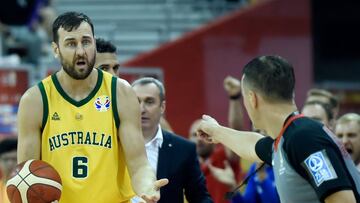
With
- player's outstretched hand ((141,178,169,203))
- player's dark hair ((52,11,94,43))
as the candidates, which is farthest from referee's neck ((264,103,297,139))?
player's dark hair ((52,11,94,43))

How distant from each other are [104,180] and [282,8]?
10.9 m

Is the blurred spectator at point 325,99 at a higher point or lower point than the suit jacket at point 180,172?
higher

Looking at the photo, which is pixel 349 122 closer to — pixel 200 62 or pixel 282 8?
pixel 200 62

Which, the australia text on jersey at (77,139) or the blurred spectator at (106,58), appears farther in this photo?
the blurred spectator at (106,58)

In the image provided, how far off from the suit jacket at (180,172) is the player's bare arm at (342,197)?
2.78m

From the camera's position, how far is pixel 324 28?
67.5ft

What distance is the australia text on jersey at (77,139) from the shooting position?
640 centimetres

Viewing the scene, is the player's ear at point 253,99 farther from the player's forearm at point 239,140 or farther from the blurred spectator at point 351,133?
the blurred spectator at point 351,133

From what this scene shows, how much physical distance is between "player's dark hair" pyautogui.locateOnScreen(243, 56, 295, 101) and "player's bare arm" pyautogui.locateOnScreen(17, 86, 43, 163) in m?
1.50

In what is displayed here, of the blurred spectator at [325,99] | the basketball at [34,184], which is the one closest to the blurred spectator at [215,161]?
the blurred spectator at [325,99]

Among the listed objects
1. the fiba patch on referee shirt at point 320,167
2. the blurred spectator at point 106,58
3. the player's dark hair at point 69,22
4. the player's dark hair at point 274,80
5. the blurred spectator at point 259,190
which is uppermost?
the player's dark hair at point 69,22

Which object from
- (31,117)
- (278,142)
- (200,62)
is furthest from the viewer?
(200,62)

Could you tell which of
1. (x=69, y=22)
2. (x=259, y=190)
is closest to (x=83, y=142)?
(x=69, y=22)

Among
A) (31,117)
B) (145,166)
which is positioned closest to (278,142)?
(145,166)
